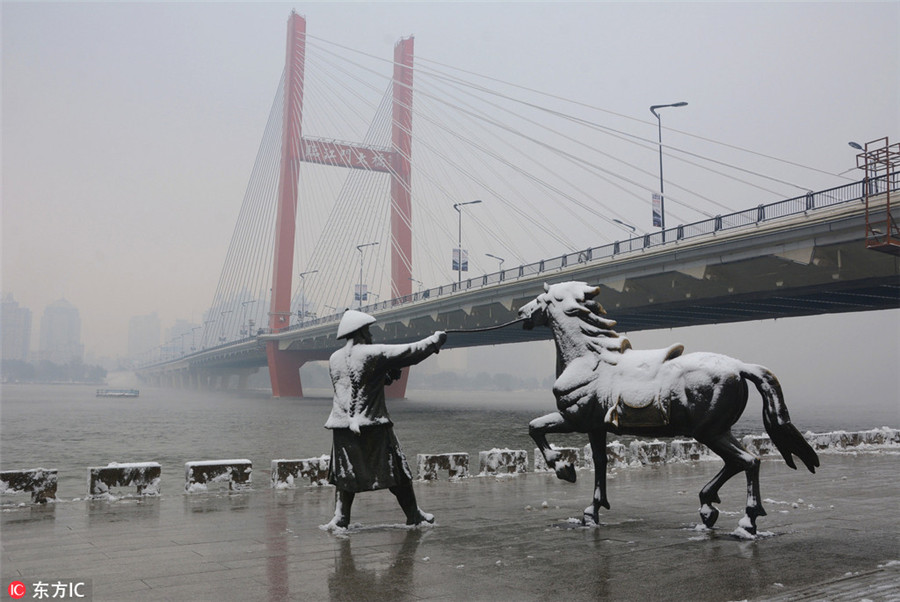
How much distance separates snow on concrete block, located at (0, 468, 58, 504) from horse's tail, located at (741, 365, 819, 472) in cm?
836

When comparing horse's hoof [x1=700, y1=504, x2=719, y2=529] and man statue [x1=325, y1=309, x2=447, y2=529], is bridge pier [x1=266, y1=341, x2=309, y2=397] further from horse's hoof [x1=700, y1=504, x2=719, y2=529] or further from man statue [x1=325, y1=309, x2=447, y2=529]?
horse's hoof [x1=700, y1=504, x2=719, y2=529]

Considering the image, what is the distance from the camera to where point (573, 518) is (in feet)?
26.2

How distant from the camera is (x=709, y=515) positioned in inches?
295

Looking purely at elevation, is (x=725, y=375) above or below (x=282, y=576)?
above

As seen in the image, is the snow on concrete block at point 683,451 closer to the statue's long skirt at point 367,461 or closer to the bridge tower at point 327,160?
the statue's long skirt at point 367,461

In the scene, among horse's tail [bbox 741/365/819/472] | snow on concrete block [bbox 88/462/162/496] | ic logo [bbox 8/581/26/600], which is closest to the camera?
ic logo [bbox 8/581/26/600]

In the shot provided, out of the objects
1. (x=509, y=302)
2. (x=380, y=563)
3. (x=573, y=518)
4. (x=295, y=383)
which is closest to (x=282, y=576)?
(x=380, y=563)

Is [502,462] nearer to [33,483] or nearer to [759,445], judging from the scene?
[759,445]

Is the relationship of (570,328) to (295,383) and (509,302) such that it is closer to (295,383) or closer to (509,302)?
(509,302)

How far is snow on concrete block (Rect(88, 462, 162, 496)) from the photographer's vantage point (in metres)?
9.86

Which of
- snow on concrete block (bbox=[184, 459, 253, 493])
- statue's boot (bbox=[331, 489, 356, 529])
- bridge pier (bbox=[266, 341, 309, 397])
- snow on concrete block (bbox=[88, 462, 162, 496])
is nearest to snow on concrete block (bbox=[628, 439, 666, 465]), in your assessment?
snow on concrete block (bbox=[184, 459, 253, 493])

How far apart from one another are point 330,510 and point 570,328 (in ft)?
12.0

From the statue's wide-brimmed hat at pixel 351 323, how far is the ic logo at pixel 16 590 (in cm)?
369

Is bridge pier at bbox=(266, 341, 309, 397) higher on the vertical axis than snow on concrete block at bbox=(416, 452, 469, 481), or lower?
higher
